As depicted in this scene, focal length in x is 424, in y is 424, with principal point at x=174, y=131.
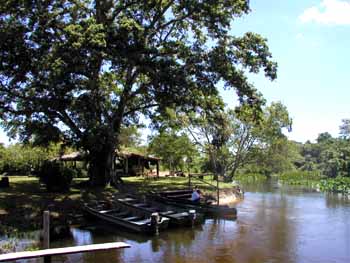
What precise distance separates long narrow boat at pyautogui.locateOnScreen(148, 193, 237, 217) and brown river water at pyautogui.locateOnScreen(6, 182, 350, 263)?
851 millimetres

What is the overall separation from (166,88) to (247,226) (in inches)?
350

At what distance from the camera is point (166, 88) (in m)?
24.4

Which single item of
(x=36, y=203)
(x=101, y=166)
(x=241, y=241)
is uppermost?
(x=101, y=166)

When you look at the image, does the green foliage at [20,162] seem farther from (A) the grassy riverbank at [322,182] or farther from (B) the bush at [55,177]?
(A) the grassy riverbank at [322,182]

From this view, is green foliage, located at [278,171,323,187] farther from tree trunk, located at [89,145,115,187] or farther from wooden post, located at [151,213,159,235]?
wooden post, located at [151,213,159,235]

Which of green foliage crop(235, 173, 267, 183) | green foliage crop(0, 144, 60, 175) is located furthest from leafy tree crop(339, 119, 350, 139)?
green foliage crop(0, 144, 60, 175)

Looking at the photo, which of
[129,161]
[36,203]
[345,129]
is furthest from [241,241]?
[345,129]

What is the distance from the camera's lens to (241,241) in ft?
57.8

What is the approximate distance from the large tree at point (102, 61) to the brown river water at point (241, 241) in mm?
7487

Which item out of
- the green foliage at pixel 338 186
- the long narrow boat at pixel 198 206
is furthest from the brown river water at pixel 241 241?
the green foliage at pixel 338 186

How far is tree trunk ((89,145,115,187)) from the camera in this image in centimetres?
2928

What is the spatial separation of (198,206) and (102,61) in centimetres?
1042

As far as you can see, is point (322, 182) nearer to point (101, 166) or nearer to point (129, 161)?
point (129, 161)

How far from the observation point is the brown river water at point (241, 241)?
48.4 feet
